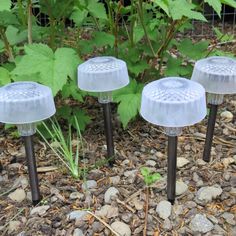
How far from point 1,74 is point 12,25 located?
37cm

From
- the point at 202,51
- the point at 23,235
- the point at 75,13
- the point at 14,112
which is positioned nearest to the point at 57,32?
the point at 75,13

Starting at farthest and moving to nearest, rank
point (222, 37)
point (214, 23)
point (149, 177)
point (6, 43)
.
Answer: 1. point (214, 23)
2. point (222, 37)
3. point (6, 43)
4. point (149, 177)

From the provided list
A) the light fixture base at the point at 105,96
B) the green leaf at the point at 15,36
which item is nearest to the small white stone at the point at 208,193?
the light fixture base at the point at 105,96

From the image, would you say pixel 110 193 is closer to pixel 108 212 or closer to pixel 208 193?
pixel 108 212

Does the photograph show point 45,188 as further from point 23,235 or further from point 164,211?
point 164,211

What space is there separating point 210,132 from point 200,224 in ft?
1.36

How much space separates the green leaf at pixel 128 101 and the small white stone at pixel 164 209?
350mm

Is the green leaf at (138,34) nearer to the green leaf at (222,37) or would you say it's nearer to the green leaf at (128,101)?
the green leaf at (128,101)

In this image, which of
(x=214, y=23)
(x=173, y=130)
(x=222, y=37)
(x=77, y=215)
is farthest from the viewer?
(x=214, y=23)

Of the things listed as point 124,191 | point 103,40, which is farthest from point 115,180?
point 103,40

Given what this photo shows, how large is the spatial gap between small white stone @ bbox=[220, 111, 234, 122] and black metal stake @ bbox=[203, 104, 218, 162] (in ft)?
1.50

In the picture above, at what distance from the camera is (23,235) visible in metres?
1.38

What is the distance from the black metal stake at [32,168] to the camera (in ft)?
4.62

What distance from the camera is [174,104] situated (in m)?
1.22
